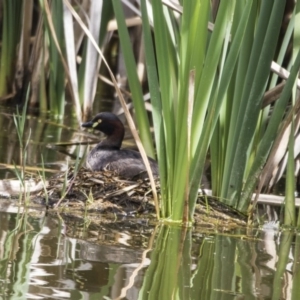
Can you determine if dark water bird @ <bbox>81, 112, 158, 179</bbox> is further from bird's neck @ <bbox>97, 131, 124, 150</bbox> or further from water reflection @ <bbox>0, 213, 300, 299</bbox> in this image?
water reflection @ <bbox>0, 213, 300, 299</bbox>

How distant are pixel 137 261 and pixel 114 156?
2.64 meters

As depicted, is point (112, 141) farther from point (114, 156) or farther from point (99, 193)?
point (99, 193)

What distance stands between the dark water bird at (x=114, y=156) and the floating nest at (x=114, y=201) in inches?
19.3

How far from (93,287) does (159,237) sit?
1158 millimetres

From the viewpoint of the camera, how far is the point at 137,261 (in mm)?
3998

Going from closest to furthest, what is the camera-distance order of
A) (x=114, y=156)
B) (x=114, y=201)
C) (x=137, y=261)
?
1. (x=137, y=261)
2. (x=114, y=201)
3. (x=114, y=156)

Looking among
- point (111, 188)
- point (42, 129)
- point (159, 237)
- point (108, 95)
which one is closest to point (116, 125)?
point (42, 129)

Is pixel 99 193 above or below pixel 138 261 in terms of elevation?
above

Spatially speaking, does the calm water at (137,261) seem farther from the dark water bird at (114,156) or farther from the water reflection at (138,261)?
the dark water bird at (114,156)

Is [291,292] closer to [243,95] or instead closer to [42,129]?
[243,95]

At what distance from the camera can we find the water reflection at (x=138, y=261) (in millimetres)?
3500

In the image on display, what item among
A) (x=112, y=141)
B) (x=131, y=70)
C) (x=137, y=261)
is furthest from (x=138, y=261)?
(x=112, y=141)

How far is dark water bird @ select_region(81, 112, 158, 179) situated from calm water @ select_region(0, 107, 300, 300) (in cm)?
118

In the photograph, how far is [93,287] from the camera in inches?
138
